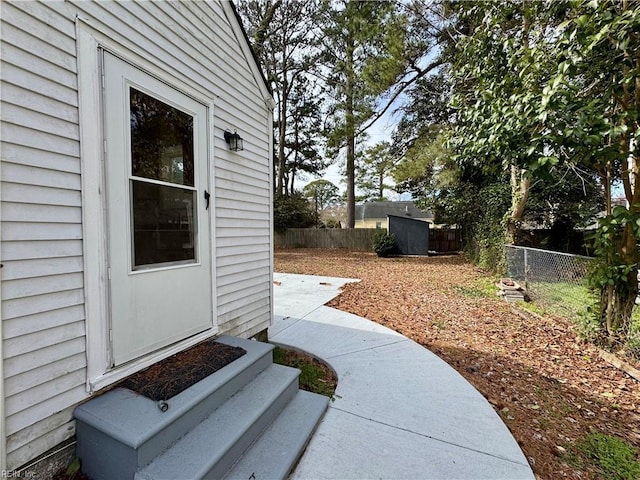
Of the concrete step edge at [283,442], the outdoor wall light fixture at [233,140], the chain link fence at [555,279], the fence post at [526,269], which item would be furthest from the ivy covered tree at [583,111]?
the concrete step edge at [283,442]

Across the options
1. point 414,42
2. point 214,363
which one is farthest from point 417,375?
point 414,42

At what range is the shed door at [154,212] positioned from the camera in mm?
1824

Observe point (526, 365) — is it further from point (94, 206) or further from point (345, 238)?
point (345, 238)

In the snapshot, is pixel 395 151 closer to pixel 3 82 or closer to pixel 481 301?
pixel 481 301

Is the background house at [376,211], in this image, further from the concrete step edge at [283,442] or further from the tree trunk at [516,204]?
the concrete step edge at [283,442]

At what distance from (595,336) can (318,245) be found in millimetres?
13660

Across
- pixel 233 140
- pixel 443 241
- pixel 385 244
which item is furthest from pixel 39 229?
pixel 443 241

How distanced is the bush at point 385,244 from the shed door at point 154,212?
10.5 m

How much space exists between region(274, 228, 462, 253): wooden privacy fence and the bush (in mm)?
752

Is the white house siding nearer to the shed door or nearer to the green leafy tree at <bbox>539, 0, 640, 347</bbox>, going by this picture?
the shed door

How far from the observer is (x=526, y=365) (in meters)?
3.17

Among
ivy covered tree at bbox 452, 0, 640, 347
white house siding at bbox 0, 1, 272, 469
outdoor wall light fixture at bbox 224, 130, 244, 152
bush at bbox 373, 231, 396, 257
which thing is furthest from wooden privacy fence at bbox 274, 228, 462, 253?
white house siding at bbox 0, 1, 272, 469

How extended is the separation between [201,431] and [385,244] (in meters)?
11.3

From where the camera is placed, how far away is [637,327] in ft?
10.3
